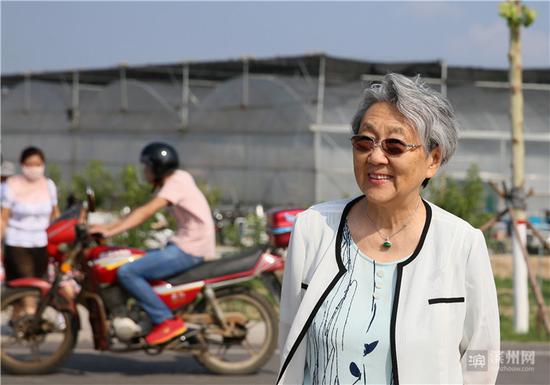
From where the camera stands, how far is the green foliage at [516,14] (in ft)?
35.0

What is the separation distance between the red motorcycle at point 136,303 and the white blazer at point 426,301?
5293 mm

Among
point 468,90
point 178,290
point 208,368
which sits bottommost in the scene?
point 208,368

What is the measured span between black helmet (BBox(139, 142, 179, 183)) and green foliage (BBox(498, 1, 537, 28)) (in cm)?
390

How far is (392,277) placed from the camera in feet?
10.4

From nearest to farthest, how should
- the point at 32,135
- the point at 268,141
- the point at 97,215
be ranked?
the point at 97,215, the point at 268,141, the point at 32,135

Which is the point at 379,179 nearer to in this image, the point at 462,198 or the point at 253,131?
the point at 462,198

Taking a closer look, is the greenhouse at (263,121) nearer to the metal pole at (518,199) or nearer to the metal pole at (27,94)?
the metal pole at (27,94)

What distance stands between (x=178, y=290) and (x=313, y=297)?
5497 mm

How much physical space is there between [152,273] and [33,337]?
1.14 metres

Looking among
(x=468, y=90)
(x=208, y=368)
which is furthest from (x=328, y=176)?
(x=208, y=368)

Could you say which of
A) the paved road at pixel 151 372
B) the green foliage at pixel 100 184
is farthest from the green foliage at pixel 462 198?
the green foliage at pixel 100 184

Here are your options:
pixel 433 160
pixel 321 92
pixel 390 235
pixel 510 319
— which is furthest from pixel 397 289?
pixel 321 92

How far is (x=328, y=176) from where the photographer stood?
31.1m

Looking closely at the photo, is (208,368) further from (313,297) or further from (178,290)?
(313,297)
